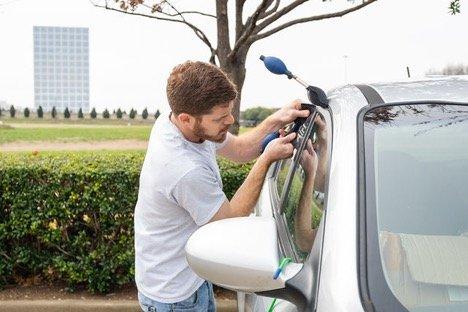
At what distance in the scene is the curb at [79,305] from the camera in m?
4.74

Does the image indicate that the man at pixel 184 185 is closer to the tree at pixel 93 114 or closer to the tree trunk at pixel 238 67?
the tree trunk at pixel 238 67

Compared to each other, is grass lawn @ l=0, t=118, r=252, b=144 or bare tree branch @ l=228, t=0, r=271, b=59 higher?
bare tree branch @ l=228, t=0, r=271, b=59

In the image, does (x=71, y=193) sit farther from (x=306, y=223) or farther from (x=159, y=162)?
(x=306, y=223)

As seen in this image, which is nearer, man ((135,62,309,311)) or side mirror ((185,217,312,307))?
side mirror ((185,217,312,307))

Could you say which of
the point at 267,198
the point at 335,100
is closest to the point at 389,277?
the point at 335,100

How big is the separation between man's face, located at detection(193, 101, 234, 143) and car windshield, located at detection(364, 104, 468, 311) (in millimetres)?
527

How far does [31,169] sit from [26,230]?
0.44 m

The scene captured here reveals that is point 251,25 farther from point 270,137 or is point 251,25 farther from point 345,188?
point 345,188

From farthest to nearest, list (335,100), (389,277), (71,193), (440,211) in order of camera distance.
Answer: (71,193) → (335,100) → (440,211) → (389,277)

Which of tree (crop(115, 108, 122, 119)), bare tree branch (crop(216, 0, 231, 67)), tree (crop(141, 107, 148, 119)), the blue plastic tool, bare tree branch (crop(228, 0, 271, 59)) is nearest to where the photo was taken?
the blue plastic tool

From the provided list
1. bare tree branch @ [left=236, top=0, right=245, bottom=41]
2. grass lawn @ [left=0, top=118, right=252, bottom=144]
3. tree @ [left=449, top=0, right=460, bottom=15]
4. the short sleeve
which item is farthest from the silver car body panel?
grass lawn @ [left=0, top=118, right=252, bottom=144]

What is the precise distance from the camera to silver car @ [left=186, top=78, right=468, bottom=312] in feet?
5.23

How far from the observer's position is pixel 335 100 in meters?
2.30

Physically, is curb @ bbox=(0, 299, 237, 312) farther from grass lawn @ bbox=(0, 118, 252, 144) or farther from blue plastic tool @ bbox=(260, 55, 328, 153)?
grass lawn @ bbox=(0, 118, 252, 144)
